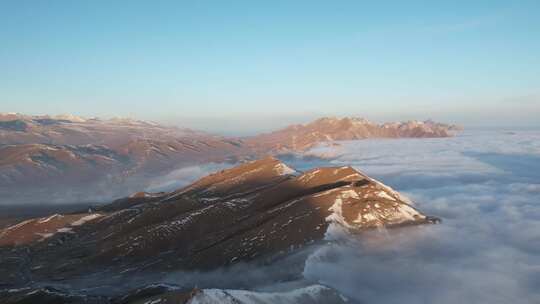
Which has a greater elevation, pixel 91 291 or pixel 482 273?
pixel 482 273

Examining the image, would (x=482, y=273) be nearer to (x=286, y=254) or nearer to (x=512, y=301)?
(x=512, y=301)

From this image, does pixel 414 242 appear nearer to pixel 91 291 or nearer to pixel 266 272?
pixel 266 272

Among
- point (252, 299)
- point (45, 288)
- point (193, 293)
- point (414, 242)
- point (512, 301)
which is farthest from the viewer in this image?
point (414, 242)

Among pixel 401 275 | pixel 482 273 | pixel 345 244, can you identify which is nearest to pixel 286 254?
pixel 345 244

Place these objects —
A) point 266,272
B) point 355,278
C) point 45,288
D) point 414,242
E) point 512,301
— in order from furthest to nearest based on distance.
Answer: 1. point 414,242
2. point 45,288
3. point 266,272
4. point 355,278
5. point 512,301

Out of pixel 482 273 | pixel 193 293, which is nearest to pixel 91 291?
pixel 193 293

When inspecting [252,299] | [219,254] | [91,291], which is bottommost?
[91,291]

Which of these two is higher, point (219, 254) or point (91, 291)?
point (219, 254)

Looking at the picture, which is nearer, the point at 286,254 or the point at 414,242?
the point at 286,254

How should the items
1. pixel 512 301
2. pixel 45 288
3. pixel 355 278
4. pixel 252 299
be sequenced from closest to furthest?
pixel 252 299 < pixel 512 301 < pixel 355 278 < pixel 45 288
